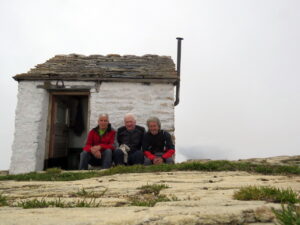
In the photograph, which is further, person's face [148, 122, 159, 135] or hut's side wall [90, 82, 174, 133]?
hut's side wall [90, 82, 174, 133]

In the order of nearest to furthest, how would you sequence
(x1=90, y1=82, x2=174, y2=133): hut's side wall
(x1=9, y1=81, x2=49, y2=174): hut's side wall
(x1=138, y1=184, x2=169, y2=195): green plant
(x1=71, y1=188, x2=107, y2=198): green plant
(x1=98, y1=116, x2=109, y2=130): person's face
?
(x1=71, y1=188, x2=107, y2=198): green plant < (x1=138, y1=184, x2=169, y2=195): green plant < (x1=98, y1=116, x2=109, y2=130): person's face < (x1=9, y1=81, x2=49, y2=174): hut's side wall < (x1=90, y1=82, x2=174, y2=133): hut's side wall

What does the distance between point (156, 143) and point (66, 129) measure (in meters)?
5.19

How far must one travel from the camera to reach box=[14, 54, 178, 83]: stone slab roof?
992cm

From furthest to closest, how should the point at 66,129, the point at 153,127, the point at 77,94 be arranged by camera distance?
the point at 66,129, the point at 77,94, the point at 153,127

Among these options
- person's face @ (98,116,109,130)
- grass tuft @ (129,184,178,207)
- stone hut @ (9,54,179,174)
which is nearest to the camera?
grass tuft @ (129,184,178,207)

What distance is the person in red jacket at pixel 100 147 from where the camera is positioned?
7.93 m

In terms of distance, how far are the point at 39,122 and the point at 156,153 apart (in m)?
4.20

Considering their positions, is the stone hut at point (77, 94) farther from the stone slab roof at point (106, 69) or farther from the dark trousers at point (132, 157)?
the dark trousers at point (132, 157)

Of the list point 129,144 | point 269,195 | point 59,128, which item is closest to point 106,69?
point 59,128

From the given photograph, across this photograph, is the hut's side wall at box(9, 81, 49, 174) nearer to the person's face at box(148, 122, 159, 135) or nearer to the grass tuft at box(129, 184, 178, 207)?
the person's face at box(148, 122, 159, 135)

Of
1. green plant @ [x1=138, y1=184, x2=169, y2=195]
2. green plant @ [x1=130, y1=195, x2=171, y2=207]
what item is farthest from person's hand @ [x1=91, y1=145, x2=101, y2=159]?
green plant @ [x1=130, y1=195, x2=171, y2=207]

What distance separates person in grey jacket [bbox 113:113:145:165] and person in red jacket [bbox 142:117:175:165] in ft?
0.79

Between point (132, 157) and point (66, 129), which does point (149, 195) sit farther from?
point (66, 129)

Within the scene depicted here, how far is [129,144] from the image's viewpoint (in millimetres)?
8367
